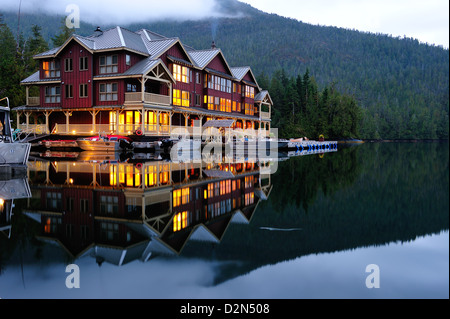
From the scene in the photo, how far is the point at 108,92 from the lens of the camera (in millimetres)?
41500

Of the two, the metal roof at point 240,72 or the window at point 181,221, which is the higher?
the metal roof at point 240,72

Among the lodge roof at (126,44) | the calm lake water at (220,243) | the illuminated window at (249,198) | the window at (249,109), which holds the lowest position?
the calm lake water at (220,243)

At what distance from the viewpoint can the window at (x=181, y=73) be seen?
152 feet

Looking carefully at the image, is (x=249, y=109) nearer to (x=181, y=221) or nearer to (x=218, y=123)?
(x=218, y=123)

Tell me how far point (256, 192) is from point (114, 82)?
31730 mm

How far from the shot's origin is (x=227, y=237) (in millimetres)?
7887

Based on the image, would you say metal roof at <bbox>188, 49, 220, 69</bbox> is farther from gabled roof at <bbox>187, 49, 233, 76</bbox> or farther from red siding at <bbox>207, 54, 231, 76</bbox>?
red siding at <bbox>207, 54, 231, 76</bbox>

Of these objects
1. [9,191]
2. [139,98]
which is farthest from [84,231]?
[139,98]

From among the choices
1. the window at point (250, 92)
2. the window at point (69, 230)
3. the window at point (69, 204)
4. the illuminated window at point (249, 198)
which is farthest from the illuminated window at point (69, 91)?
the window at point (69, 230)

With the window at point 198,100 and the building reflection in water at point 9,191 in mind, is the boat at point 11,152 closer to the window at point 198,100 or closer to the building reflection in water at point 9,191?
the building reflection in water at point 9,191

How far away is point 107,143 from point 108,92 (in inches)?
304

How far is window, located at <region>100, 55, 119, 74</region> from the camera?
41.4m

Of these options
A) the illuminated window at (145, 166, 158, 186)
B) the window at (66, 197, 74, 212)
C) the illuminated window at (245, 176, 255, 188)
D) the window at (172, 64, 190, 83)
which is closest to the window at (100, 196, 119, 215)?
the window at (66, 197, 74, 212)

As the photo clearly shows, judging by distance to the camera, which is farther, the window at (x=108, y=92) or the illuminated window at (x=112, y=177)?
the window at (x=108, y=92)
